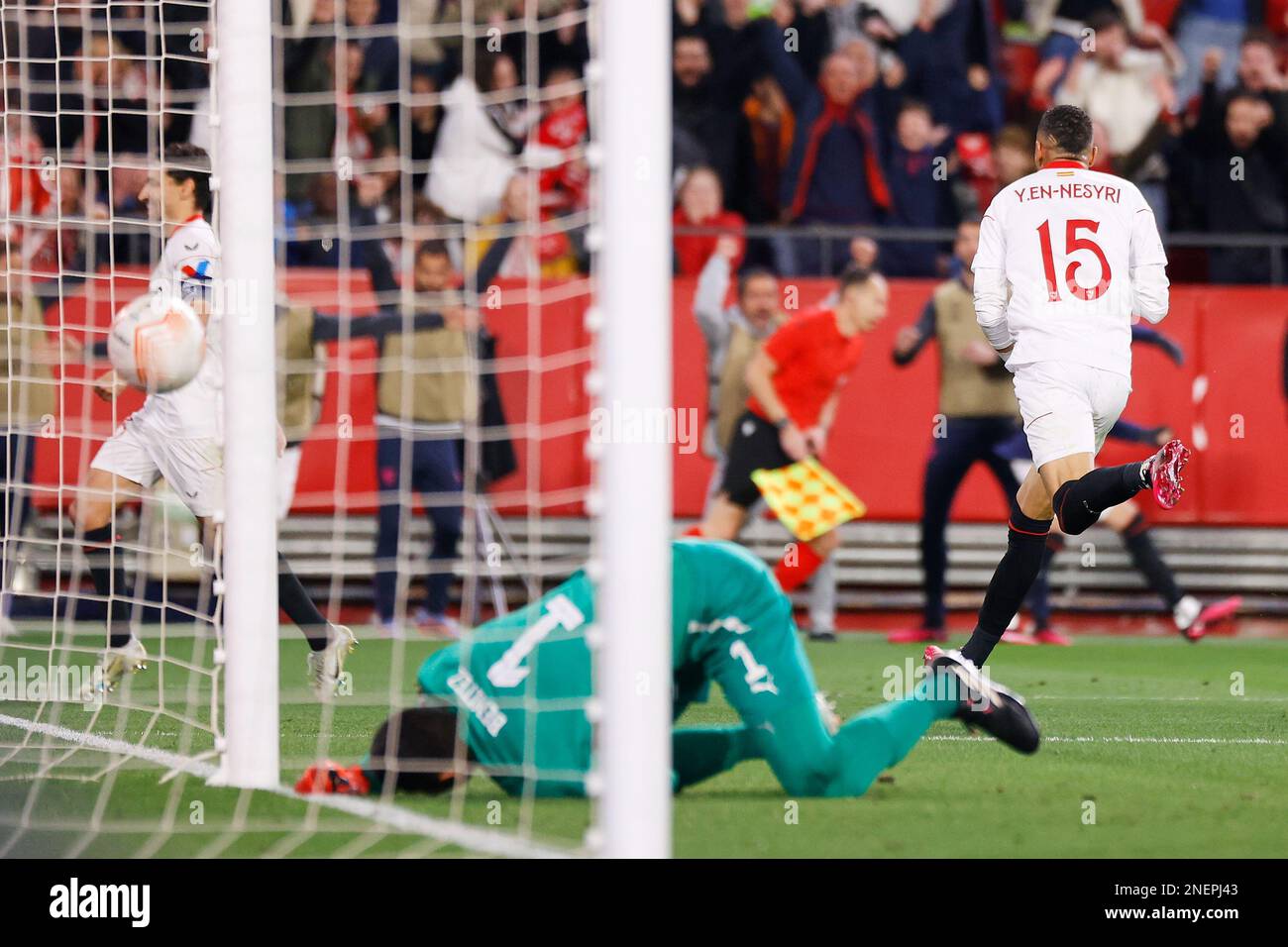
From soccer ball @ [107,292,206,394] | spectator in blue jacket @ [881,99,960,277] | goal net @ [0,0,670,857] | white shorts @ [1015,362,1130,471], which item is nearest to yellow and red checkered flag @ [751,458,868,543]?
goal net @ [0,0,670,857]

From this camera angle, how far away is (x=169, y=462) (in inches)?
298

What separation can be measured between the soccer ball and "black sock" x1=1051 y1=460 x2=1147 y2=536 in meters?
2.81

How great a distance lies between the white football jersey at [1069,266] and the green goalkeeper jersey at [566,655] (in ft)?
6.84

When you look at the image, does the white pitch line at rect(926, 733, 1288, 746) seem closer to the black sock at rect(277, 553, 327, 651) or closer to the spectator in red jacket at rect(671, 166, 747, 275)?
the black sock at rect(277, 553, 327, 651)

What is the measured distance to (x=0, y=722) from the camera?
7.27m

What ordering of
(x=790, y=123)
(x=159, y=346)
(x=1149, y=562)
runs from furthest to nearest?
(x=790, y=123), (x=1149, y=562), (x=159, y=346)

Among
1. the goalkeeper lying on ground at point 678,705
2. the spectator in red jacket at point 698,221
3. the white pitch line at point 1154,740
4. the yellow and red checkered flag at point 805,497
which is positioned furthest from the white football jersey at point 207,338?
the spectator in red jacket at point 698,221

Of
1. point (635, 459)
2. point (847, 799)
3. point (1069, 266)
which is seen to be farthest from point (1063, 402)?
point (635, 459)

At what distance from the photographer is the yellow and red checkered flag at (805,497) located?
10.5 metres

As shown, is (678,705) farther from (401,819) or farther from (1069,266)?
(1069,266)

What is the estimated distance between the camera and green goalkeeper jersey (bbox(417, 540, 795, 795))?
488 centimetres

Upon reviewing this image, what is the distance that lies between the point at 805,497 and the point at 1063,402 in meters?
4.09

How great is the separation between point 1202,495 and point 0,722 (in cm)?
749
